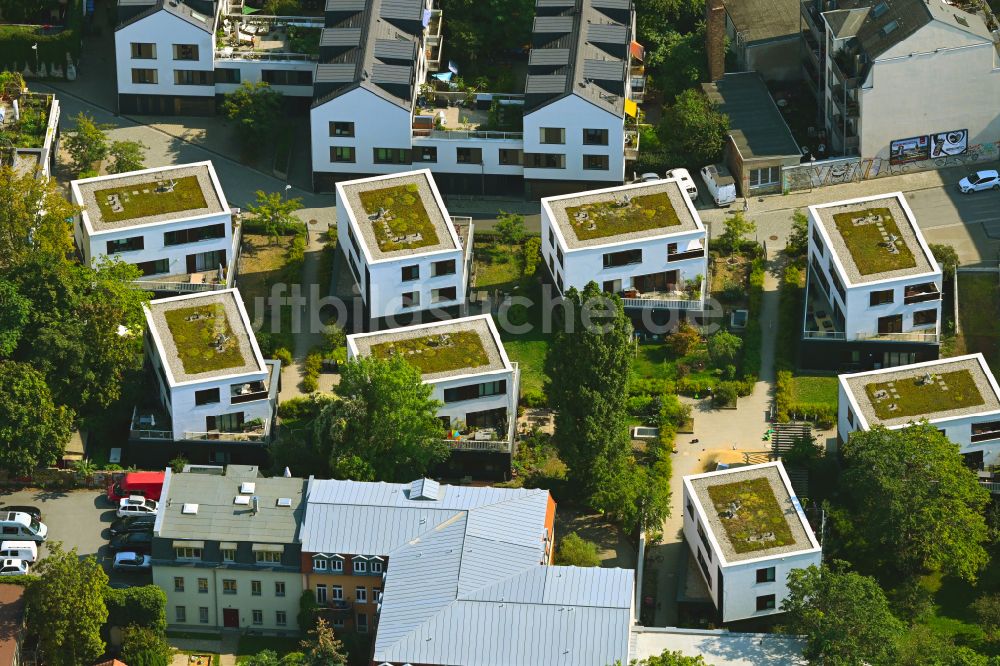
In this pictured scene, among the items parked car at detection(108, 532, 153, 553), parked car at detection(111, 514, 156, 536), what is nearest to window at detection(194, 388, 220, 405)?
parked car at detection(111, 514, 156, 536)

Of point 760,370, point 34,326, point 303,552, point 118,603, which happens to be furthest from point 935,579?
point 34,326

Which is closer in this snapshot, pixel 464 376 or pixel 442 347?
pixel 464 376

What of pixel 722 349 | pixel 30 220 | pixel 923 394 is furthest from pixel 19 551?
pixel 923 394

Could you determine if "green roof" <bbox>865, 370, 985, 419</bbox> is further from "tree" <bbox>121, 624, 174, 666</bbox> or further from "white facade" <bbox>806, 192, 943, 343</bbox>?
"tree" <bbox>121, 624, 174, 666</bbox>

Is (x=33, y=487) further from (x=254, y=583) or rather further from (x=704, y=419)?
(x=704, y=419)

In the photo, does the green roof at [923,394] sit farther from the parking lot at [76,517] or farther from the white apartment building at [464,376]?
the parking lot at [76,517]

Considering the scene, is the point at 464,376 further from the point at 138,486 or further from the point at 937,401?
the point at 937,401
